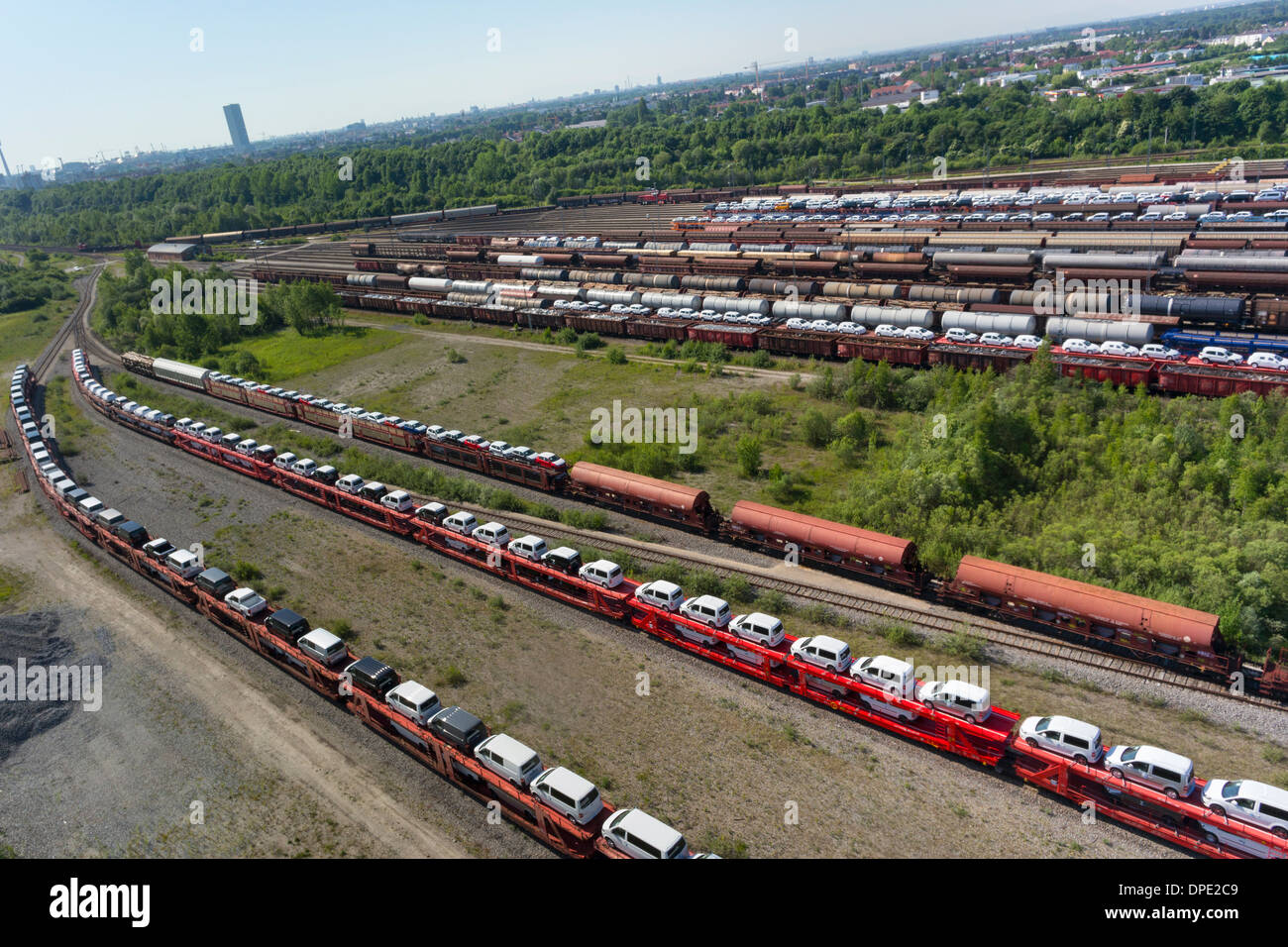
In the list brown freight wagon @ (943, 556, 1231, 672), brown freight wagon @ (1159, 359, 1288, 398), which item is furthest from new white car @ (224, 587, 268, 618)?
brown freight wagon @ (1159, 359, 1288, 398)

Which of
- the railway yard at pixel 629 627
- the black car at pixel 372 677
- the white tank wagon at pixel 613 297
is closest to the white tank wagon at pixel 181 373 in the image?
the railway yard at pixel 629 627

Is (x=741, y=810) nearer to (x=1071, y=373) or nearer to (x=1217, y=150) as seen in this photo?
(x=1071, y=373)

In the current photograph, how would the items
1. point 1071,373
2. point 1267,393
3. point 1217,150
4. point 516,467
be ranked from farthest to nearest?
point 1217,150
point 1071,373
point 516,467
point 1267,393

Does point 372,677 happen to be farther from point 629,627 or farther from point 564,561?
point 629,627

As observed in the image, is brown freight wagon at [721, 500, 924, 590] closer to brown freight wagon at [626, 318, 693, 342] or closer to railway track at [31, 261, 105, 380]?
brown freight wagon at [626, 318, 693, 342]

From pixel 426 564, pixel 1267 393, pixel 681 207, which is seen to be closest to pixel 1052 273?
pixel 1267 393

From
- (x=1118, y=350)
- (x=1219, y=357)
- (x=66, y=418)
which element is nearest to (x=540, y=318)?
(x=66, y=418)

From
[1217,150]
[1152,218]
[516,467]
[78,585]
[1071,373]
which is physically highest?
[1217,150]
